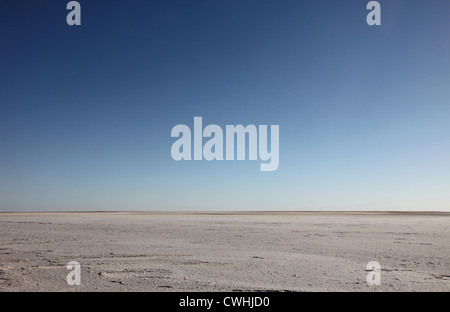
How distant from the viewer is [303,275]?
7.09 meters
